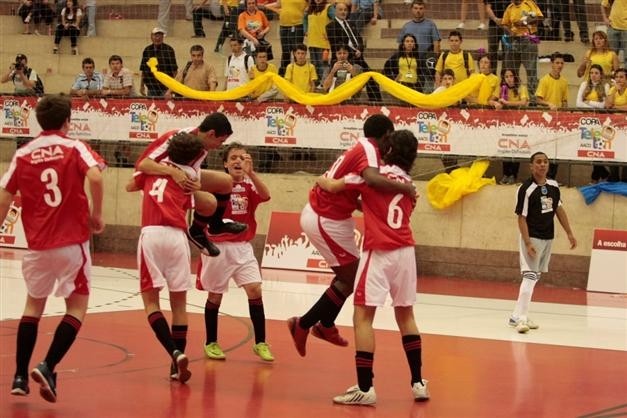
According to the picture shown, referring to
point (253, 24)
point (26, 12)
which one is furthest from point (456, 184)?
point (26, 12)

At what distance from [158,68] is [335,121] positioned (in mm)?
4060

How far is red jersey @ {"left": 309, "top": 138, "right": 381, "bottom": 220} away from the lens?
862cm

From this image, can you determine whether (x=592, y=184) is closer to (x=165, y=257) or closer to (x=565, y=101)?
(x=565, y=101)

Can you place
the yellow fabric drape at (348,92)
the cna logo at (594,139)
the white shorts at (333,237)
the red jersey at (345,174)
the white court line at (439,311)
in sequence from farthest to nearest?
the yellow fabric drape at (348,92), the cna logo at (594,139), the white court line at (439,311), the white shorts at (333,237), the red jersey at (345,174)

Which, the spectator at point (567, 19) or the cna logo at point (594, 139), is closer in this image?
the cna logo at point (594, 139)

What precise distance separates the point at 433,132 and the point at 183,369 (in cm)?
1007

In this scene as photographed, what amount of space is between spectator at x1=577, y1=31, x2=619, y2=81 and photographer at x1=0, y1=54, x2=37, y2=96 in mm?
10059

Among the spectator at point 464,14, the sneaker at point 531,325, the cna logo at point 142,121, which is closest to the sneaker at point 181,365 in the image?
the sneaker at point 531,325

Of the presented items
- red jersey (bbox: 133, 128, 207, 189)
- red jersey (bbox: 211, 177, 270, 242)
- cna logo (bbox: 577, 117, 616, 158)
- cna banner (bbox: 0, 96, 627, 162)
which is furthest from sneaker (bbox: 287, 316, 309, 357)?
cna logo (bbox: 577, 117, 616, 158)

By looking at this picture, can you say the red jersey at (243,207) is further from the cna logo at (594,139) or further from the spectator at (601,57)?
the spectator at (601,57)

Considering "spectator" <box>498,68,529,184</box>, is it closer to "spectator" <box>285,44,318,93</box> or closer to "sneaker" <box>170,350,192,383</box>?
"spectator" <box>285,44,318,93</box>

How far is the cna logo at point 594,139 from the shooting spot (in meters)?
16.9

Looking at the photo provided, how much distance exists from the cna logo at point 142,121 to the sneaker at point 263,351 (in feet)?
34.2

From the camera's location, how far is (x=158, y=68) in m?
20.7
